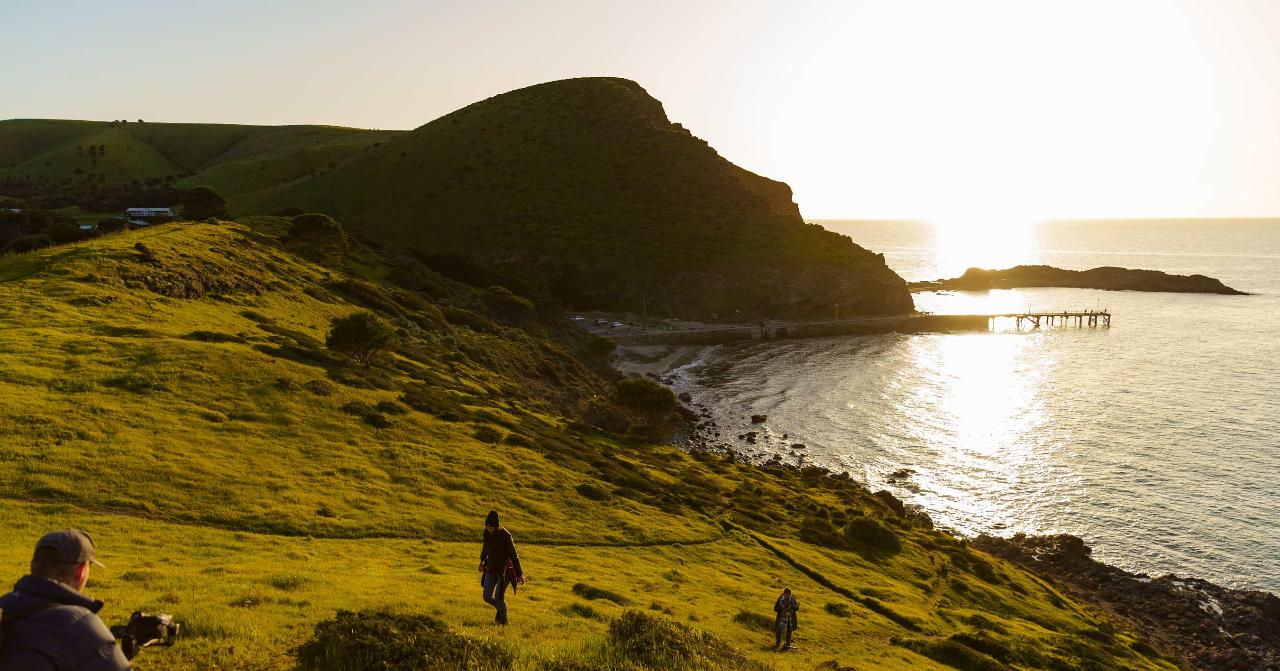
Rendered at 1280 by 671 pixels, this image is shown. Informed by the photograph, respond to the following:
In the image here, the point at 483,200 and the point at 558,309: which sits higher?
the point at 483,200

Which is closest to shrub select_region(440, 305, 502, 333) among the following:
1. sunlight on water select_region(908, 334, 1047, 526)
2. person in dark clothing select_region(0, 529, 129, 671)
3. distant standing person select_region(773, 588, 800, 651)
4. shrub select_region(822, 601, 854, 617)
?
sunlight on water select_region(908, 334, 1047, 526)

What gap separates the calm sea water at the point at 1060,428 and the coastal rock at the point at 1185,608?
221cm

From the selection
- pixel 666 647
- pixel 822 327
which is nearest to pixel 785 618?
pixel 666 647

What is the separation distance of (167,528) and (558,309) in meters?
104

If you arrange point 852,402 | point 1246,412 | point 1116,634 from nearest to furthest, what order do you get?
point 1116,634 → point 1246,412 → point 852,402

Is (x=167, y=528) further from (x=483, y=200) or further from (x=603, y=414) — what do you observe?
(x=483, y=200)

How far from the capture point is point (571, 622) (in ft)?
66.2

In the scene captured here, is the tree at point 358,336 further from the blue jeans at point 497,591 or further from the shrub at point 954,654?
the shrub at point 954,654

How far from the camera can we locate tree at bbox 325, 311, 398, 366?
56469 millimetres

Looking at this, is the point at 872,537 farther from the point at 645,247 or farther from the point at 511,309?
the point at 645,247

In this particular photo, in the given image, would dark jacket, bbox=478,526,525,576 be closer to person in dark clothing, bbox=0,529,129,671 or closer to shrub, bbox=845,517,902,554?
person in dark clothing, bbox=0,529,129,671

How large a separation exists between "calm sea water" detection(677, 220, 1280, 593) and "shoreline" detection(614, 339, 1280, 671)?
6.83 ft

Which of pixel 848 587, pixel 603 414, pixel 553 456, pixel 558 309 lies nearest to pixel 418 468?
pixel 553 456

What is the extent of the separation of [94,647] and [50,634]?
0.34 meters
